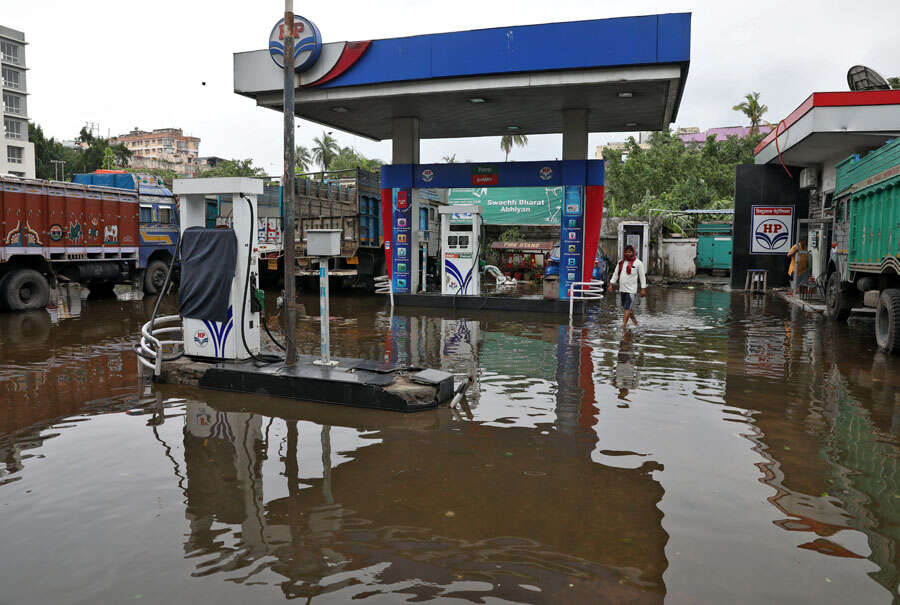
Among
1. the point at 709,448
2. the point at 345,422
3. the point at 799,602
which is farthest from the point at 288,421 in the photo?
the point at 799,602

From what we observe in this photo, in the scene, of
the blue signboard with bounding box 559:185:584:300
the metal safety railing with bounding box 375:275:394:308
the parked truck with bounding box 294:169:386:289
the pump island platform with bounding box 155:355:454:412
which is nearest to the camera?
the pump island platform with bounding box 155:355:454:412

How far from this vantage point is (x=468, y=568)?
11.3 feet

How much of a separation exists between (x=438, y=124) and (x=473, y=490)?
16149mm

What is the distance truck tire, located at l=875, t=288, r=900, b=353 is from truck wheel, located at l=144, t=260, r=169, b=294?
1783cm

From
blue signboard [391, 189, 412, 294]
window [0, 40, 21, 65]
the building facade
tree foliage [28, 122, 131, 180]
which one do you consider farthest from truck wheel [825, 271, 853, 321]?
the building facade

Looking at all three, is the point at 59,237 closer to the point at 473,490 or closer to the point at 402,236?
the point at 402,236

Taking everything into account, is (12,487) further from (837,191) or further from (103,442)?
(837,191)

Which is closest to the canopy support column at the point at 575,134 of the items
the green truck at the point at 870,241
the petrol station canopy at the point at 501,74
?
the petrol station canopy at the point at 501,74

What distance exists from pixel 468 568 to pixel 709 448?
287cm

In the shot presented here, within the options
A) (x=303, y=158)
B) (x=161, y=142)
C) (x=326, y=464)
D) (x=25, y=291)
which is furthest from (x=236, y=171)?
(x=161, y=142)

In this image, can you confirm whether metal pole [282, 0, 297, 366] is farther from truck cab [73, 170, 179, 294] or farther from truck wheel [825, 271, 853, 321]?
truck cab [73, 170, 179, 294]

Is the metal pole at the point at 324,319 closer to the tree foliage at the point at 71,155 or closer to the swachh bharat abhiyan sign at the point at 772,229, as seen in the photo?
the swachh bharat abhiyan sign at the point at 772,229

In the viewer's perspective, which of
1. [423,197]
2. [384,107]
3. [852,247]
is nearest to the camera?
[852,247]

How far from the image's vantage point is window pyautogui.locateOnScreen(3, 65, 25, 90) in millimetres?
61844
